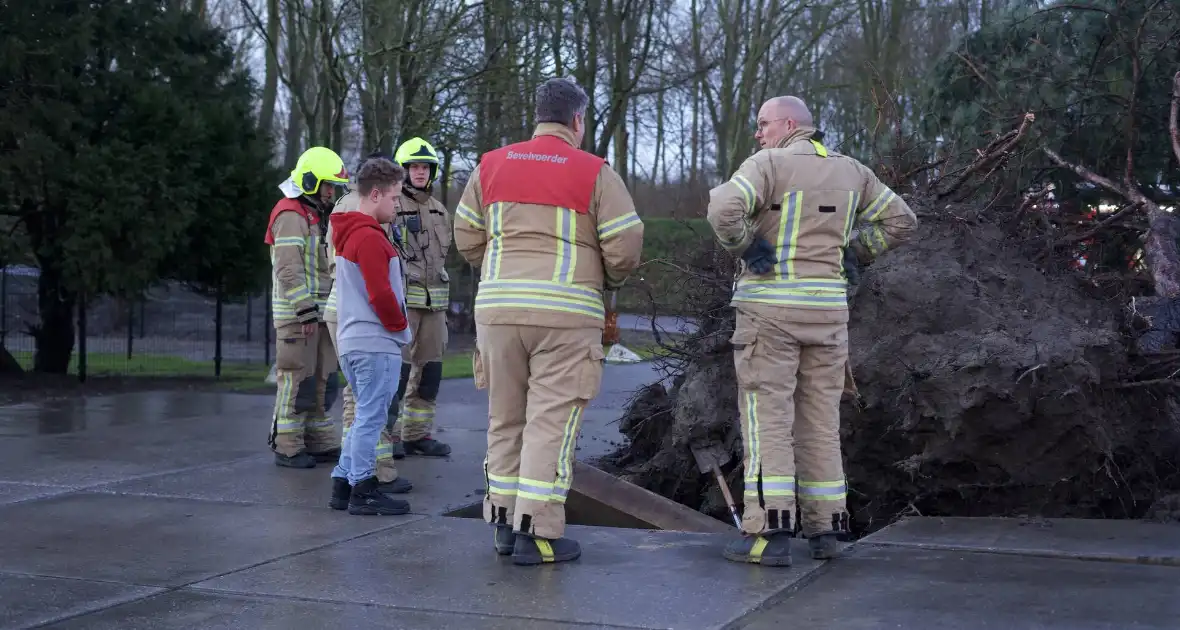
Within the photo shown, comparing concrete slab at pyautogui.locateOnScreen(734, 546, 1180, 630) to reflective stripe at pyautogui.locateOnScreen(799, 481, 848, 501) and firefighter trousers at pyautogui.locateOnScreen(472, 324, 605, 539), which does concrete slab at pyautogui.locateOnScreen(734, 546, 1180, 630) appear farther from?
firefighter trousers at pyautogui.locateOnScreen(472, 324, 605, 539)

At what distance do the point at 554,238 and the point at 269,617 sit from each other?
6.02ft

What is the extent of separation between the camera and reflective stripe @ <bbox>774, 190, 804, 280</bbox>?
526 centimetres

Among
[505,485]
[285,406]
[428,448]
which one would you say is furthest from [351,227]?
[428,448]

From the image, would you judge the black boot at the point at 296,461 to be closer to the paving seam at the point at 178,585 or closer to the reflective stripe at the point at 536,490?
the paving seam at the point at 178,585

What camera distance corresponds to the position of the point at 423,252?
25.4 ft

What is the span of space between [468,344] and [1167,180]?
15751 millimetres

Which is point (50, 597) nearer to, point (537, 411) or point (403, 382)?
point (537, 411)

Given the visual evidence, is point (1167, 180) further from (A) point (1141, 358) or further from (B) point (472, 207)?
(B) point (472, 207)

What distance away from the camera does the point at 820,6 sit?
27.1m

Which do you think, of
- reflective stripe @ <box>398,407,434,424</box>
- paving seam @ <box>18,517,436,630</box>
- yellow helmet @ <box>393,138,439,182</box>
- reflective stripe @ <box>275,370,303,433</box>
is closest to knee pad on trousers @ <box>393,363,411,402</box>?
reflective stripe @ <box>398,407,434,424</box>

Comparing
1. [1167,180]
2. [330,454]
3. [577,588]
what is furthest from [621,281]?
[1167,180]

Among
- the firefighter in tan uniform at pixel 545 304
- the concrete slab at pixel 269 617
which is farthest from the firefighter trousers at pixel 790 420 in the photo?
the concrete slab at pixel 269 617

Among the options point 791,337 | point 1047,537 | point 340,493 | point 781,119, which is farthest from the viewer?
point 340,493

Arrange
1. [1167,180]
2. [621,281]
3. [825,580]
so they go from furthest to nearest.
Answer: [1167,180] → [621,281] → [825,580]
